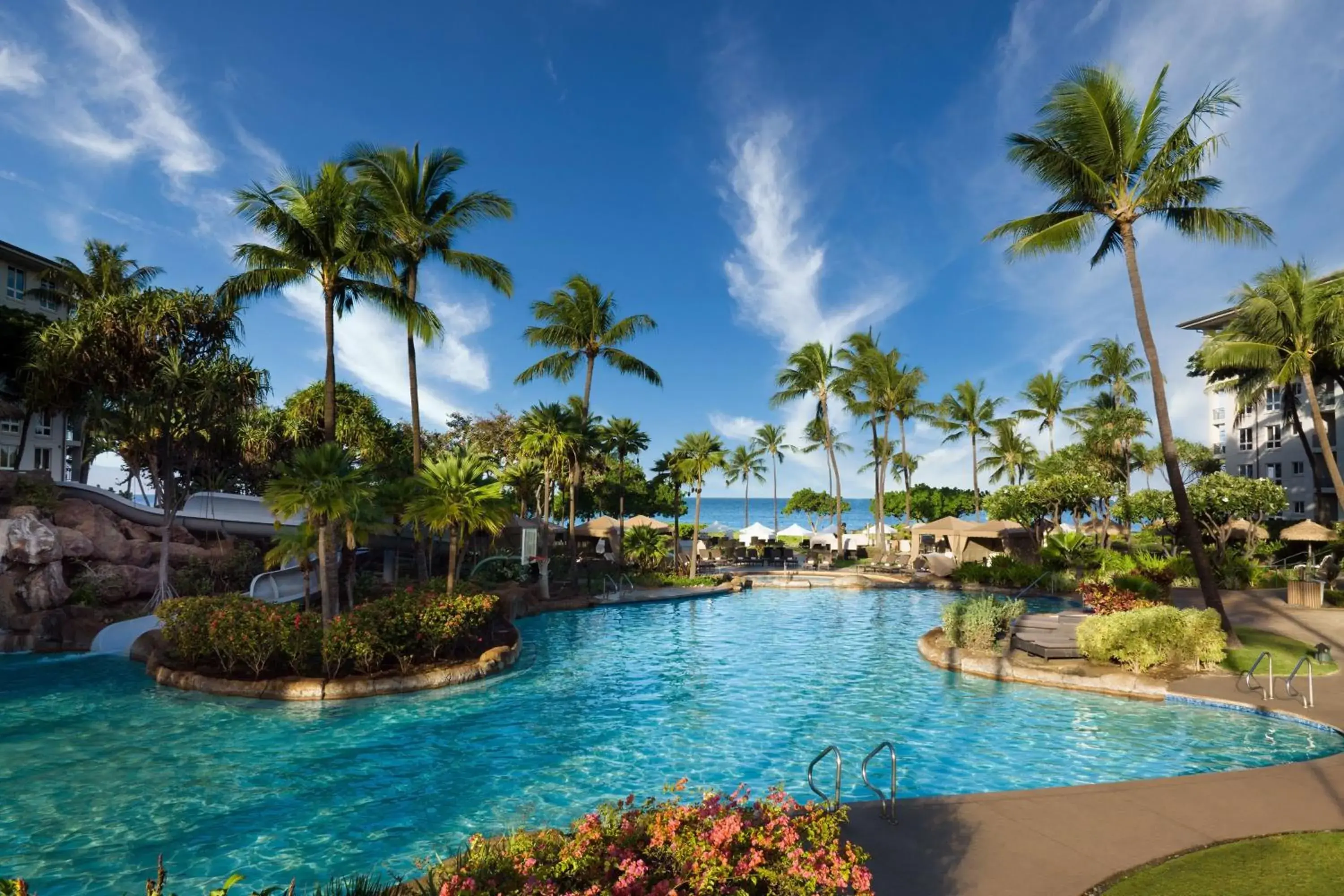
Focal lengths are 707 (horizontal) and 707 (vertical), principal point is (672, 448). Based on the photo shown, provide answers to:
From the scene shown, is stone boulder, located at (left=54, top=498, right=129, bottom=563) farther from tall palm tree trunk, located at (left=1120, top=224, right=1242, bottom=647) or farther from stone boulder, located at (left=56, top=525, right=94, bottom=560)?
tall palm tree trunk, located at (left=1120, top=224, right=1242, bottom=647)

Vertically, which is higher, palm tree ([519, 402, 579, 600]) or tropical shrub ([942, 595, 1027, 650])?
palm tree ([519, 402, 579, 600])

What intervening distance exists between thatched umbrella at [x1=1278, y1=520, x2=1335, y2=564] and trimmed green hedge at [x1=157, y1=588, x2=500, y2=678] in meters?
38.6

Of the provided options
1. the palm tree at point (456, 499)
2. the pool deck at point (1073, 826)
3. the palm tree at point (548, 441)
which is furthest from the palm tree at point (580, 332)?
the pool deck at point (1073, 826)

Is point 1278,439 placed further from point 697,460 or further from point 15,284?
point 15,284

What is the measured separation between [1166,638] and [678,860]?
1548cm

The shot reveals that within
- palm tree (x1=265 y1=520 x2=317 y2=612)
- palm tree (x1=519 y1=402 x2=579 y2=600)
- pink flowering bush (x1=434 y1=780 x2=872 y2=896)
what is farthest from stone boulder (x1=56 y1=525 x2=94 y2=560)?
pink flowering bush (x1=434 y1=780 x2=872 y2=896)

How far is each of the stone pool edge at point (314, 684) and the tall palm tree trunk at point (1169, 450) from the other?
676 inches

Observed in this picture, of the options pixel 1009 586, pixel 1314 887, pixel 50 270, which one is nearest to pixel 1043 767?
pixel 1314 887

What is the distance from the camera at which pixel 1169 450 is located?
1781 centimetres

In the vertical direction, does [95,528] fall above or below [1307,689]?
above

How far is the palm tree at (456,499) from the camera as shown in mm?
19375

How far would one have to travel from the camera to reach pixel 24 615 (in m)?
20.4

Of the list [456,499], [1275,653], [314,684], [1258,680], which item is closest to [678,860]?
[314,684]

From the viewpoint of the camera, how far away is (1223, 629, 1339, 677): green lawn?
1494 cm
